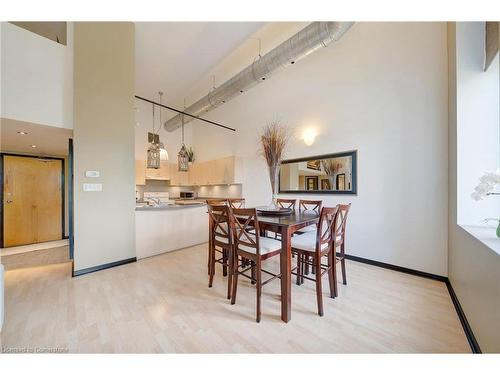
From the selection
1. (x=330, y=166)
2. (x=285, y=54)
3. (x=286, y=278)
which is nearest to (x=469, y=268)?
(x=286, y=278)

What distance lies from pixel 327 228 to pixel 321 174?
5.55 ft

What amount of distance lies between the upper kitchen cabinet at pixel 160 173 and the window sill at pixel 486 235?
6138mm

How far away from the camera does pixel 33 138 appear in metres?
3.10

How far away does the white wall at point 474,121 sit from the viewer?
5.62 ft

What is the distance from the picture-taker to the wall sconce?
11.3 ft

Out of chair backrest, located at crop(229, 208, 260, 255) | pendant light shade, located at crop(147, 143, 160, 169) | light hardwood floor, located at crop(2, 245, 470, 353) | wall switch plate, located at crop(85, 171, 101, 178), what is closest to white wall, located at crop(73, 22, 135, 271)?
wall switch plate, located at crop(85, 171, 101, 178)

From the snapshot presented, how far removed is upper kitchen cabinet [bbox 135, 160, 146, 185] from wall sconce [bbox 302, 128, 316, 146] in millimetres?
4484

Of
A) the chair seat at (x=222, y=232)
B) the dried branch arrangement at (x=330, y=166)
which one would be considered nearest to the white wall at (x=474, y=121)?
the dried branch arrangement at (x=330, y=166)

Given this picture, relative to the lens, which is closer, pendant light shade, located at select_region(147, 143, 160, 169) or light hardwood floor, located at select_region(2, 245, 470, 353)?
light hardwood floor, located at select_region(2, 245, 470, 353)

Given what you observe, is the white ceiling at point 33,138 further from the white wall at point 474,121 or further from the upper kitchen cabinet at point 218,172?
the white wall at point 474,121

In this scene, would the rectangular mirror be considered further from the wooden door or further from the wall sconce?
the wooden door

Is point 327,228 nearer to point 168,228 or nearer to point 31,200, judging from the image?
point 168,228
